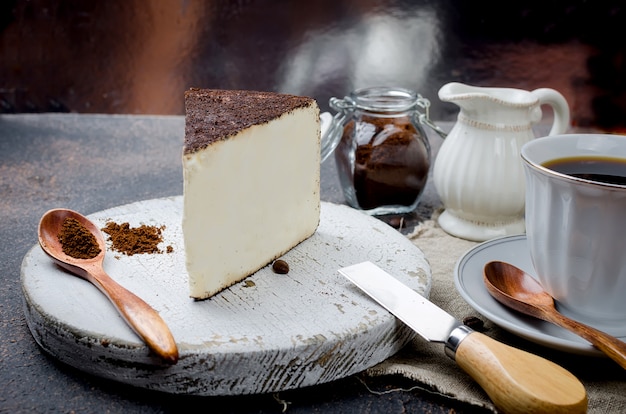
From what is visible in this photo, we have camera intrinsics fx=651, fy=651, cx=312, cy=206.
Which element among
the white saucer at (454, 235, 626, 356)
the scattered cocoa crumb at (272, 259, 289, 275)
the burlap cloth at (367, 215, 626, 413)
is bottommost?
the burlap cloth at (367, 215, 626, 413)

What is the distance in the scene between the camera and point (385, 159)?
139cm

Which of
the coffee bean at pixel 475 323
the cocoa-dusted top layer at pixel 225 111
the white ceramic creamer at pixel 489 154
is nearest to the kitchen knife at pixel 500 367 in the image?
the coffee bean at pixel 475 323

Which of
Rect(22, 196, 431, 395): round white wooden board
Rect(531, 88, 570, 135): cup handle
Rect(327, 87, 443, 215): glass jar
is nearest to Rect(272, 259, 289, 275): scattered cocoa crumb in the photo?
Rect(22, 196, 431, 395): round white wooden board

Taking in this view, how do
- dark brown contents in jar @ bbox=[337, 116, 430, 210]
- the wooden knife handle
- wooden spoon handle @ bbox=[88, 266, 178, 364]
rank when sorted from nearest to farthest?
the wooden knife handle → wooden spoon handle @ bbox=[88, 266, 178, 364] → dark brown contents in jar @ bbox=[337, 116, 430, 210]

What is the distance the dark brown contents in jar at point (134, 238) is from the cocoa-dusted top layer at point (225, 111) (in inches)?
9.5

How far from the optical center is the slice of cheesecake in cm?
96

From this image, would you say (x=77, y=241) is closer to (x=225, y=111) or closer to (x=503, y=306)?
(x=225, y=111)

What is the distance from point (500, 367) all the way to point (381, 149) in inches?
27.6

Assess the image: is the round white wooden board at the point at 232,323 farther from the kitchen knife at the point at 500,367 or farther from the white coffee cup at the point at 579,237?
the white coffee cup at the point at 579,237

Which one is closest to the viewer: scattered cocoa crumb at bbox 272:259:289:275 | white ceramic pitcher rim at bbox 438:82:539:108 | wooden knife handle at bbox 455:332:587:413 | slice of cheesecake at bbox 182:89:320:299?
wooden knife handle at bbox 455:332:587:413

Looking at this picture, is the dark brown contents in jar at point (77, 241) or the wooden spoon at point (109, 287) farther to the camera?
the dark brown contents in jar at point (77, 241)

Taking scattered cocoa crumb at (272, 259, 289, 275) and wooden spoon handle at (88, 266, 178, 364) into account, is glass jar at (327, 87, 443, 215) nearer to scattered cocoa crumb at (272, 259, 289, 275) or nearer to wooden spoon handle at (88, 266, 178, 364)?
scattered cocoa crumb at (272, 259, 289, 275)

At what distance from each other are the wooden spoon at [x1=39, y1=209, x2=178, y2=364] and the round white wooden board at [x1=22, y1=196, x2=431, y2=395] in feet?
0.05

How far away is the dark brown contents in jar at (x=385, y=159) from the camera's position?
54.7 inches
